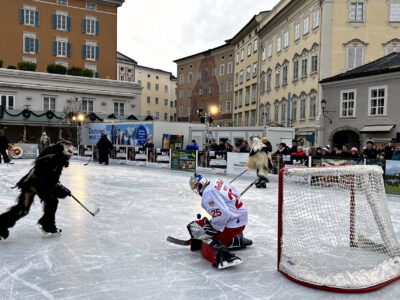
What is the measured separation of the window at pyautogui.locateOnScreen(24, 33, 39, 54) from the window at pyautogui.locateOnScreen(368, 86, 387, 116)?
115 feet

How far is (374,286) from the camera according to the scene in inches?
161

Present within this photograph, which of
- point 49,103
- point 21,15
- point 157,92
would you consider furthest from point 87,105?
point 157,92

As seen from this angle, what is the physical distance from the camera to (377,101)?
2270 centimetres

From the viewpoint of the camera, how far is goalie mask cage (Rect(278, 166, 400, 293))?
172 inches

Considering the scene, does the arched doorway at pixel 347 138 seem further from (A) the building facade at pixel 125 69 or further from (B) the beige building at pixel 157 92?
(A) the building facade at pixel 125 69

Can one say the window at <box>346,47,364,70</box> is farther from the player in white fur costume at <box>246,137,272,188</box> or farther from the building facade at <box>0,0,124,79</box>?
the building facade at <box>0,0,124,79</box>

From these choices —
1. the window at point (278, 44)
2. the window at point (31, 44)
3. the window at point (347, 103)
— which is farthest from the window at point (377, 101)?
the window at point (31, 44)

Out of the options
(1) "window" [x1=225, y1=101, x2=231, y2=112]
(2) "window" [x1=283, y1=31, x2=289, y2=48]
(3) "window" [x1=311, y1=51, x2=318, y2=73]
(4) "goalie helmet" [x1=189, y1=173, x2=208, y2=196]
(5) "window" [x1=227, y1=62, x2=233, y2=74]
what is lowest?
(4) "goalie helmet" [x1=189, y1=173, x2=208, y2=196]

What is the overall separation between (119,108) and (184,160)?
23.7 m

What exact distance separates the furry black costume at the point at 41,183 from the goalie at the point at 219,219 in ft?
7.68

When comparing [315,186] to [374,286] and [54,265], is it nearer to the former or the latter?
[374,286]

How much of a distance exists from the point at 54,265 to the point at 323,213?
368cm

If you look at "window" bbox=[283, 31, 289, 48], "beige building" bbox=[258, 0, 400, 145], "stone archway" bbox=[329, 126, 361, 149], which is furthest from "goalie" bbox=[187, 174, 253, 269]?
"window" bbox=[283, 31, 289, 48]

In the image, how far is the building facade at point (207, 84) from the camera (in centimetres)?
5247
